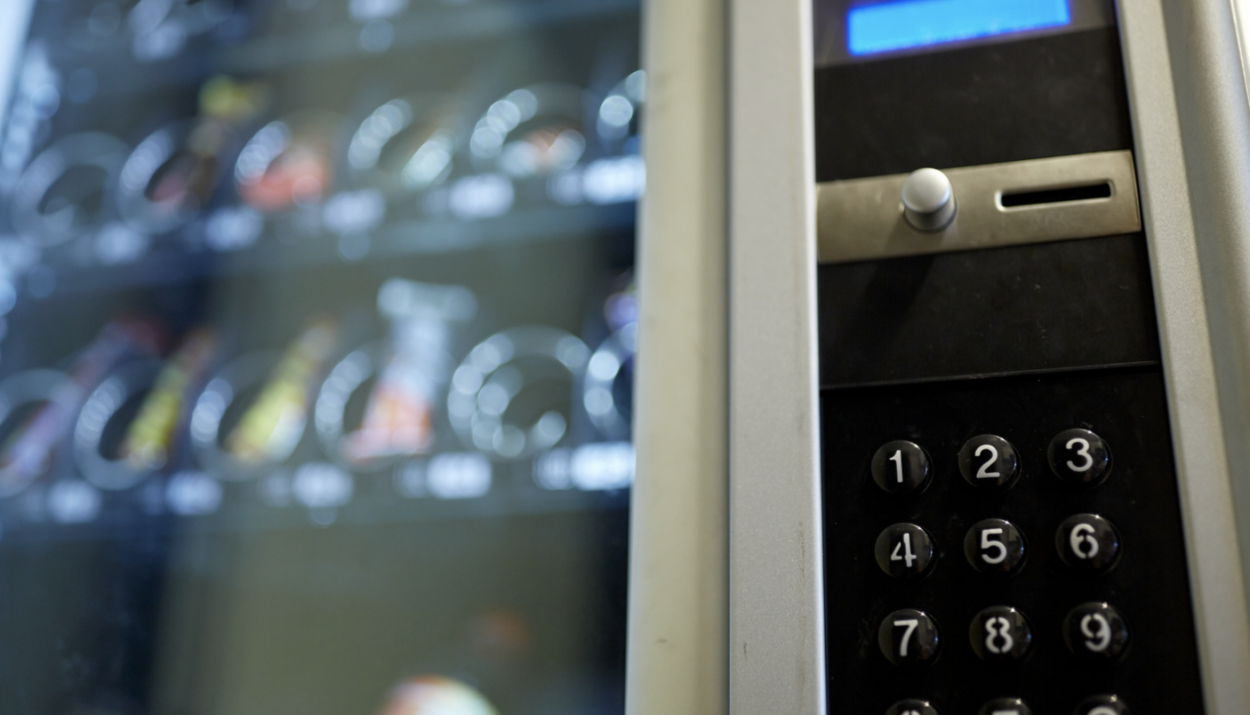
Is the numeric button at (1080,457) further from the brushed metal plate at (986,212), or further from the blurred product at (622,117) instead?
the blurred product at (622,117)

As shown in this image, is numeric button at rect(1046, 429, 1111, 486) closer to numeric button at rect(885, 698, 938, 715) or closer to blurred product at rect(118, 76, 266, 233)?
numeric button at rect(885, 698, 938, 715)

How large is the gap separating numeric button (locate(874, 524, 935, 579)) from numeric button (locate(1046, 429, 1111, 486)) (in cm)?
6

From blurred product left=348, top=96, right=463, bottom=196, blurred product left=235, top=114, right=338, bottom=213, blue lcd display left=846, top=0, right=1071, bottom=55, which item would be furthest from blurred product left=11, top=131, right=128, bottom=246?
blue lcd display left=846, top=0, right=1071, bottom=55

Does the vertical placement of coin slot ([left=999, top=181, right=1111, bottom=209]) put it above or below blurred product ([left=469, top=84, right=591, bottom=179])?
below

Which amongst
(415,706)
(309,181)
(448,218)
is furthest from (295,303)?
(415,706)

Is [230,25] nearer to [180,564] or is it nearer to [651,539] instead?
[180,564]

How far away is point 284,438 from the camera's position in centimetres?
89

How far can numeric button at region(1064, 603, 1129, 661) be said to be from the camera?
41 cm

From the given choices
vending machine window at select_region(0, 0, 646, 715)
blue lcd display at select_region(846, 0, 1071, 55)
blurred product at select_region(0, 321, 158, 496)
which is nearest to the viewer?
blue lcd display at select_region(846, 0, 1071, 55)

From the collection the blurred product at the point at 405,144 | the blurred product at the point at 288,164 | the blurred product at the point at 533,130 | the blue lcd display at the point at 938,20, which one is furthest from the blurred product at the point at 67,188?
the blue lcd display at the point at 938,20

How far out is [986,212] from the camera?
49 cm

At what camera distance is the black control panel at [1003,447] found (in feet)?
1.36

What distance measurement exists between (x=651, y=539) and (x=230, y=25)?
0.75 meters

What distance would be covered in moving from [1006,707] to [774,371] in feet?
0.58
